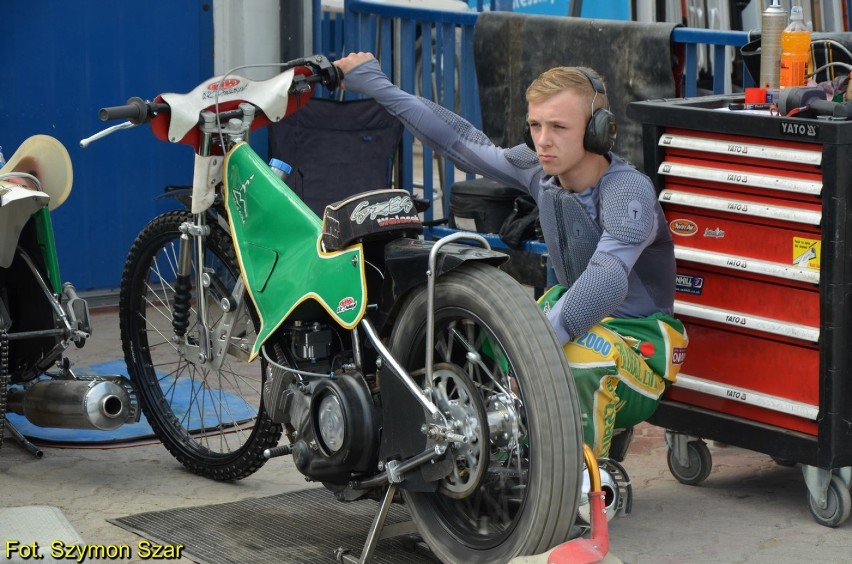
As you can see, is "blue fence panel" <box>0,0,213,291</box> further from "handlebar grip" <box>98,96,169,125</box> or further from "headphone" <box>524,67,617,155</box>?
"headphone" <box>524,67,617,155</box>

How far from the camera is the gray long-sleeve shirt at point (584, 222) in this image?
12.3ft

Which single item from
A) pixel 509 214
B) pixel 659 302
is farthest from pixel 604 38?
pixel 659 302

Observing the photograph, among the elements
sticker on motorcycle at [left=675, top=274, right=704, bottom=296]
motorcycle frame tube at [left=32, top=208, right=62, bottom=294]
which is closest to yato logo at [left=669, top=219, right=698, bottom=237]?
sticker on motorcycle at [left=675, top=274, right=704, bottom=296]

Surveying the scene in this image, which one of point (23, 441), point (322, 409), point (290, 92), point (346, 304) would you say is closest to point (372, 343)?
point (346, 304)

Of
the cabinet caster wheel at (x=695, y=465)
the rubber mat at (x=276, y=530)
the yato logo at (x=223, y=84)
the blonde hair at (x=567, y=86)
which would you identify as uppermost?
the yato logo at (x=223, y=84)

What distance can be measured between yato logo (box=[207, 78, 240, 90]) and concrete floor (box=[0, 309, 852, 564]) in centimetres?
133

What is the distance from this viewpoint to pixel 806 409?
4105 mm

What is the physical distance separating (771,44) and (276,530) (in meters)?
2.22

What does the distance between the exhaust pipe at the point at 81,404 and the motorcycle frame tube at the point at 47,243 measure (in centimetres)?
36

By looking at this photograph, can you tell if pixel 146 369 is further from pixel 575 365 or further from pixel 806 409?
pixel 806 409

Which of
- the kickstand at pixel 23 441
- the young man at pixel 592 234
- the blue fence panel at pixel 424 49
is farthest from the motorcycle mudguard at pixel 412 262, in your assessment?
the blue fence panel at pixel 424 49

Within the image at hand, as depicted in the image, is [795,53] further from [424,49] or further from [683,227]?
[424,49]

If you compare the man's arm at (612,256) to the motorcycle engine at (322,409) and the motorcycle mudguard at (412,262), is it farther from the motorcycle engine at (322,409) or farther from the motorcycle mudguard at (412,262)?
the motorcycle engine at (322,409)

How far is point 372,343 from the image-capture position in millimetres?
3709
